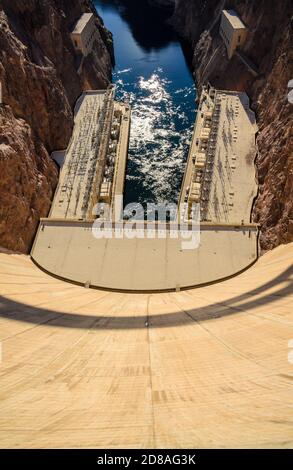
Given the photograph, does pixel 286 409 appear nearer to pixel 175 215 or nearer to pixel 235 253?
pixel 235 253

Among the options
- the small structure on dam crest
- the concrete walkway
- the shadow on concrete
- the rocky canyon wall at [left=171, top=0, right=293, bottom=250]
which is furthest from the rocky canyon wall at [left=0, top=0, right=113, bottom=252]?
the small structure on dam crest

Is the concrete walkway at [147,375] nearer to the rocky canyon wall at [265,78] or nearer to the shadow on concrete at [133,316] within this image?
the shadow on concrete at [133,316]

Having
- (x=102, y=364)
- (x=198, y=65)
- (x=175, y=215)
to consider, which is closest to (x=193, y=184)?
(x=175, y=215)

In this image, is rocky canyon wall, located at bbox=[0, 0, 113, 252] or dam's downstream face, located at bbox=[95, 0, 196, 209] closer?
rocky canyon wall, located at bbox=[0, 0, 113, 252]

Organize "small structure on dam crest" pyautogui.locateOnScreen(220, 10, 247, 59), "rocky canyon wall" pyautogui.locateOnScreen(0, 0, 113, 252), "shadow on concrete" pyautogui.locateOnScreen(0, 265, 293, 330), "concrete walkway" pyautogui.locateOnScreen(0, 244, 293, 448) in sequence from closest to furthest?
"concrete walkway" pyautogui.locateOnScreen(0, 244, 293, 448) < "shadow on concrete" pyautogui.locateOnScreen(0, 265, 293, 330) < "rocky canyon wall" pyautogui.locateOnScreen(0, 0, 113, 252) < "small structure on dam crest" pyautogui.locateOnScreen(220, 10, 247, 59)

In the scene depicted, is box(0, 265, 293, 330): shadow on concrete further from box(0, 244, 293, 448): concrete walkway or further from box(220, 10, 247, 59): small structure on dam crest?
box(220, 10, 247, 59): small structure on dam crest

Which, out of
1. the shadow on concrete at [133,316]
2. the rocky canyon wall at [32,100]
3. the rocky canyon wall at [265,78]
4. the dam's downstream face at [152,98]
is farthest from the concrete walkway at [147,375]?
the dam's downstream face at [152,98]
